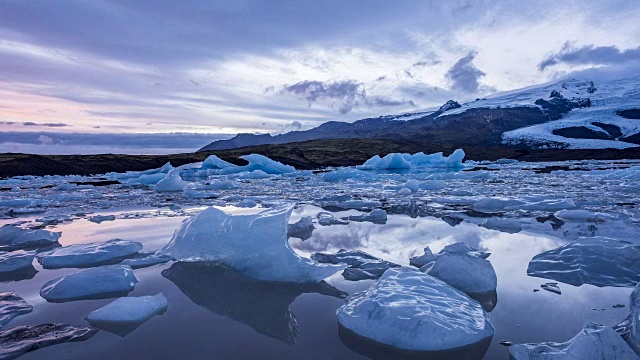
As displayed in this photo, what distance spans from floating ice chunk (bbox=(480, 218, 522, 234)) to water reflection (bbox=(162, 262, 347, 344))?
4.07 metres

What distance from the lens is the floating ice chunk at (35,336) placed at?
261 cm

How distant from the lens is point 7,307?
3.37 metres

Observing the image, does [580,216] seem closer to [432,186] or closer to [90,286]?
[432,186]

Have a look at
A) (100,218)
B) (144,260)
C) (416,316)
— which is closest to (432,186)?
(100,218)

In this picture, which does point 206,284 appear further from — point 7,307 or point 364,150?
point 364,150

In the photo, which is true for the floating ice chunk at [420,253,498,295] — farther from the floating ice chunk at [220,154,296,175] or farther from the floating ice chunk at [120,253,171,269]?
the floating ice chunk at [220,154,296,175]

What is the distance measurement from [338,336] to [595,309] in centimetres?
219

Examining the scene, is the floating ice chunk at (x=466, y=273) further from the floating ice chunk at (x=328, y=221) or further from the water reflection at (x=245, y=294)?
the floating ice chunk at (x=328, y=221)

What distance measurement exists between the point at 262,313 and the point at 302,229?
11.8 ft

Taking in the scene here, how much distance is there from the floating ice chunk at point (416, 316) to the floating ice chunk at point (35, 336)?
76.2 inches

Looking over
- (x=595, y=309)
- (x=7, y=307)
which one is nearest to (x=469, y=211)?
(x=595, y=309)

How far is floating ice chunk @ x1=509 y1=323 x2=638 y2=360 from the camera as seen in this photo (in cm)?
225

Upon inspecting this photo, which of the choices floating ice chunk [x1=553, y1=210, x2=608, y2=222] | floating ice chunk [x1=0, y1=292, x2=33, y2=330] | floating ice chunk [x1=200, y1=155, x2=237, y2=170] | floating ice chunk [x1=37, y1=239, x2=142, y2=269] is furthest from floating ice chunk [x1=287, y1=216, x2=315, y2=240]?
floating ice chunk [x1=200, y1=155, x2=237, y2=170]

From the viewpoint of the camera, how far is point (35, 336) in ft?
9.23
